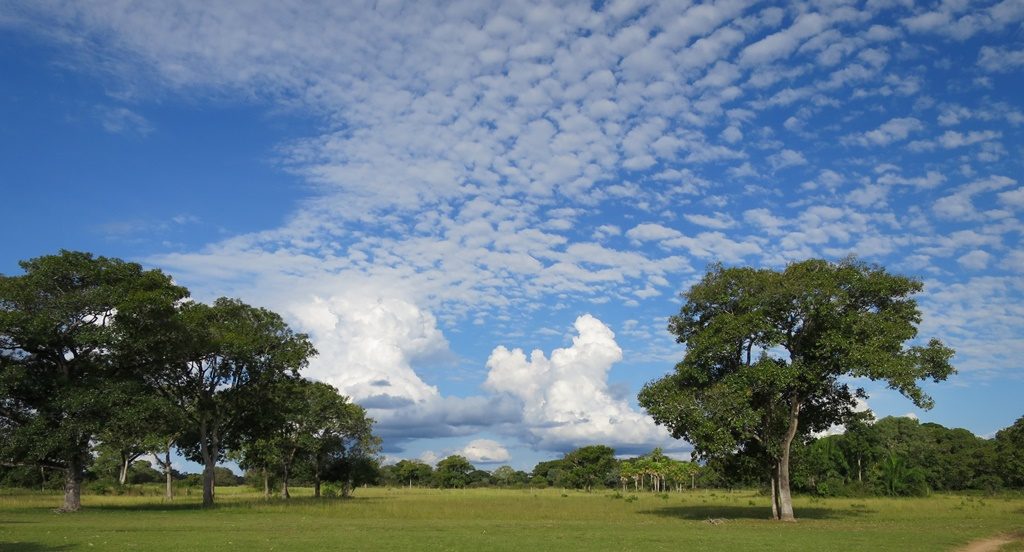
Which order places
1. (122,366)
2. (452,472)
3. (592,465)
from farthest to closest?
1. (452,472)
2. (592,465)
3. (122,366)

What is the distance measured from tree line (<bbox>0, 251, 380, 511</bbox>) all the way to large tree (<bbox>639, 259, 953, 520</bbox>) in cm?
2749

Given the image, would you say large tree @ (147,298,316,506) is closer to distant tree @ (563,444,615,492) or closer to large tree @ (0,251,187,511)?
large tree @ (0,251,187,511)

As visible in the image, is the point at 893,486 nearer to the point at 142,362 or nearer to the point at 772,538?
the point at 772,538

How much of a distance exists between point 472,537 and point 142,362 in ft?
92.7

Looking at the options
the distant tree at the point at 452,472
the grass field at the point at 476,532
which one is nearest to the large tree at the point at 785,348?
the grass field at the point at 476,532

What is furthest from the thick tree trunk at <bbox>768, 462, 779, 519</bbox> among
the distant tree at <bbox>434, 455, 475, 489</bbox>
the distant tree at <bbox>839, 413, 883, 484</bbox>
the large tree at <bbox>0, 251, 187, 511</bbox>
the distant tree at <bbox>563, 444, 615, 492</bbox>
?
the distant tree at <bbox>434, 455, 475, 489</bbox>

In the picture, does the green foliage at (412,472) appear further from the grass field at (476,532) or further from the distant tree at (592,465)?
the grass field at (476,532)

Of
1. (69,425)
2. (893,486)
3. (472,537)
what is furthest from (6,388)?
(893,486)

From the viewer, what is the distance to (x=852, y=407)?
3700 cm

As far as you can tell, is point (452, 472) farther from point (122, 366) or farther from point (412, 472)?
point (122, 366)

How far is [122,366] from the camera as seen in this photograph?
41.5m

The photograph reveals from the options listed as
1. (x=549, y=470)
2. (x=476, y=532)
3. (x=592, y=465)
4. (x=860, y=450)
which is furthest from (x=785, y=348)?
(x=549, y=470)

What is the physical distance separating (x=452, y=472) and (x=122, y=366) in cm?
12195

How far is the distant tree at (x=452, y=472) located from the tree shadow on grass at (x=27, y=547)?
140716 millimetres
